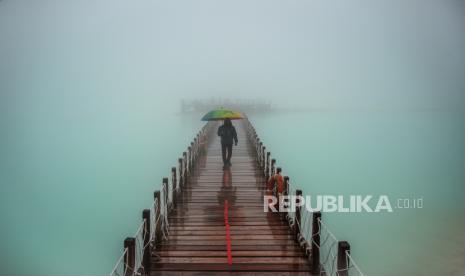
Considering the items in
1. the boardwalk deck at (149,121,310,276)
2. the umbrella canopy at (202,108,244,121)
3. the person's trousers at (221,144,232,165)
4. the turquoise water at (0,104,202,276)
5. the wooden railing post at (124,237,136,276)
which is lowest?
the turquoise water at (0,104,202,276)

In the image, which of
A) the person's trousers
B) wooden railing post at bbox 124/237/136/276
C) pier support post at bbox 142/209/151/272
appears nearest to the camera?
wooden railing post at bbox 124/237/136/276

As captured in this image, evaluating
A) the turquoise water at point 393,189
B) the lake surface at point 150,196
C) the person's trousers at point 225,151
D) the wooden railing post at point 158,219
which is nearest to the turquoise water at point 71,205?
the lake surface at point 150,196

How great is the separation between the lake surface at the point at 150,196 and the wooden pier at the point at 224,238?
61.9ft

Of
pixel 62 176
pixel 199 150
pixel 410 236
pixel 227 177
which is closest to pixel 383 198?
pixel 410 236

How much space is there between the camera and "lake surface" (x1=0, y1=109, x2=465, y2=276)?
29.3 m

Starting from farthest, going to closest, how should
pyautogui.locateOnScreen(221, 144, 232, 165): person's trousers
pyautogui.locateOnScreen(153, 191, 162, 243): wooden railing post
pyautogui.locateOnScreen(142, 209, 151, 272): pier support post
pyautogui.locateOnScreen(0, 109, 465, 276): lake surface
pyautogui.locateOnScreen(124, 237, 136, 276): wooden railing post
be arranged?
pyautogui.locateOnScreen(0, 109, 465, 276): lake surface < pyautogui.locateOnScreen(221, 144, 232, 165): person's trousers < pyautogui.locateOnScreen(153, 191, 162, 243): wooden railing post < pyautogui.locateOnScreen(142, 209, 151, 272): pier support post < pyautogui.locateOnScreen(124, 237, 136, 276): wooden railing post

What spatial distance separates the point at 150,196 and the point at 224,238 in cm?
4059

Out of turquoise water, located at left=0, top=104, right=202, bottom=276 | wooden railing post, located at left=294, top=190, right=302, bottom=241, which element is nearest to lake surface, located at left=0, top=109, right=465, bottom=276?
turquoise water, located at left=0, top=104, right=202, bottom=276

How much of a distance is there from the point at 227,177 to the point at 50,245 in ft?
89.4

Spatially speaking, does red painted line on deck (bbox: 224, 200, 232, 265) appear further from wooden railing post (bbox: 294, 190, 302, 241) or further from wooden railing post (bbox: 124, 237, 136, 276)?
wooden railing post (bbox: 124, 237, 136, 276)

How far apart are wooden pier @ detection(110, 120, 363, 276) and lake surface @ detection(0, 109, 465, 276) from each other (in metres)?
18.9

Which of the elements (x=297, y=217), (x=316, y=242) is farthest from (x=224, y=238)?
(x=316, y=242)

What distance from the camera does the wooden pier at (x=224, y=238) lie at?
650 centimetres

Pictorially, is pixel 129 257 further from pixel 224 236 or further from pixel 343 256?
pixel 343 256
